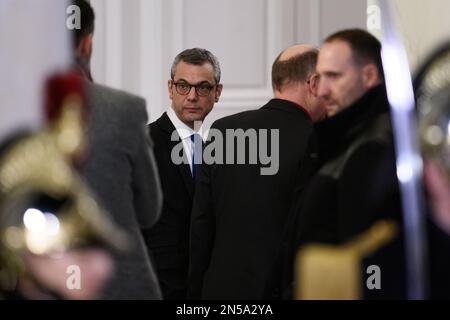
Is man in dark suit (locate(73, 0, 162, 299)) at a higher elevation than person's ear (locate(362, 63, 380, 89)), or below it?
below

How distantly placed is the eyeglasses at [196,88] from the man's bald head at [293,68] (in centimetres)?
22

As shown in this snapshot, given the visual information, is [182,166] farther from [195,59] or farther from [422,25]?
[422,25]

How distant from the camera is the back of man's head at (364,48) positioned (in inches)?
83.0

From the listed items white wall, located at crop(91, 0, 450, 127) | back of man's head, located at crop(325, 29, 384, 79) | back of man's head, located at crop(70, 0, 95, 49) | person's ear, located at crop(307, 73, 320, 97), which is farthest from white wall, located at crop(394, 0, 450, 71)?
white wall, located at crop(91, 0, 450, 127)

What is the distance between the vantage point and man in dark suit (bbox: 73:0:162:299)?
1.97 metres

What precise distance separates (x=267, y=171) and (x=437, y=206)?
756mm

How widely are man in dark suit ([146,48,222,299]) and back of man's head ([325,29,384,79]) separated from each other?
2.42ft

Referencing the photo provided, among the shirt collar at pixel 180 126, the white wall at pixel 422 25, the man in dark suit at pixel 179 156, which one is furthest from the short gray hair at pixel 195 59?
the white wall at pixel 422 25

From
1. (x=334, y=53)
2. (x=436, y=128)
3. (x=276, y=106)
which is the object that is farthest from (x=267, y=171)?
(x=436, y=128)

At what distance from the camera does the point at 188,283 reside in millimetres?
2812

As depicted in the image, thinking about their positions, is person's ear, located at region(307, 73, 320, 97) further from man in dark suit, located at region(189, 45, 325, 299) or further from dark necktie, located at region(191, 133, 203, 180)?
dark necktie, located at region(191, 133, 203, 180)

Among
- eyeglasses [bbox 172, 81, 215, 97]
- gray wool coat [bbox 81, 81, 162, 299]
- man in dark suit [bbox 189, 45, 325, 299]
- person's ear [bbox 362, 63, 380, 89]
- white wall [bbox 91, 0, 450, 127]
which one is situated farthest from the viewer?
white wall [bbox 91, 0, 450, 127]

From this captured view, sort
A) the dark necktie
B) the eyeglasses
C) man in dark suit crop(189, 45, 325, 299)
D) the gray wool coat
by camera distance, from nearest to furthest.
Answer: the gray wool coat < man in dark suit crop(189, 45, 325, 299) < the dark necktie < the eyeglasses

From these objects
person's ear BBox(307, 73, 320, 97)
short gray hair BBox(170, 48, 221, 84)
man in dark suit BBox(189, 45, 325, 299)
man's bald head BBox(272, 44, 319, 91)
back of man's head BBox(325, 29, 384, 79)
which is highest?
short gray hair BBox(170, 48, 221, 84)
